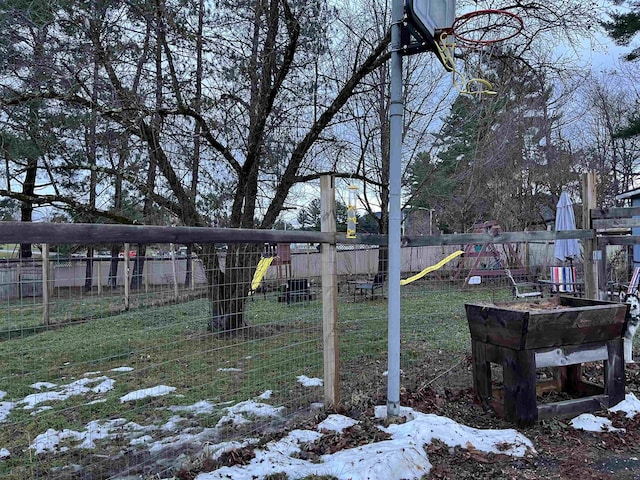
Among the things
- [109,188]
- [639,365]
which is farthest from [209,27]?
[639,365]

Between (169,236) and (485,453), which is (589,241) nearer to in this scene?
(485,453)

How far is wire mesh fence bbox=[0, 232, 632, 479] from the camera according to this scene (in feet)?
9.98

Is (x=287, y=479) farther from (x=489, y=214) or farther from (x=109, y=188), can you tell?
(x=489, y=214)

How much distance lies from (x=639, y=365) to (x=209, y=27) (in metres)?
6.56

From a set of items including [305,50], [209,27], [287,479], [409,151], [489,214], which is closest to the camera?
[287,479]

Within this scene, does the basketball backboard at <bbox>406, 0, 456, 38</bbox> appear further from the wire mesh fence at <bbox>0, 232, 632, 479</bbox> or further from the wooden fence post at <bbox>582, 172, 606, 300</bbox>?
the wooden fence post at <bbox>582, 172, 606, 300</bbox>

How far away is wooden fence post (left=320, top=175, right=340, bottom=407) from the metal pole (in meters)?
0.45

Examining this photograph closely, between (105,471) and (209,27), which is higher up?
(209,27)

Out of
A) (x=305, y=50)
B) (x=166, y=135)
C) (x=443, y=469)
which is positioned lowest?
(x=443, y=469)

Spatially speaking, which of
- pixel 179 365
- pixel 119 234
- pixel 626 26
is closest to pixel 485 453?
pixel 119 234

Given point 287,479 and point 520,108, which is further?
point 520,108

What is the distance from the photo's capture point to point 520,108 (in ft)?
43.1

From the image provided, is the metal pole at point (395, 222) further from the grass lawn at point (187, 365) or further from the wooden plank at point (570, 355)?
the wooden plank at point (570, 355)

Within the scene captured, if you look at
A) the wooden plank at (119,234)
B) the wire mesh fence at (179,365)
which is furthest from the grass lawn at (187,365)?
the wooden plank at (119,234)
